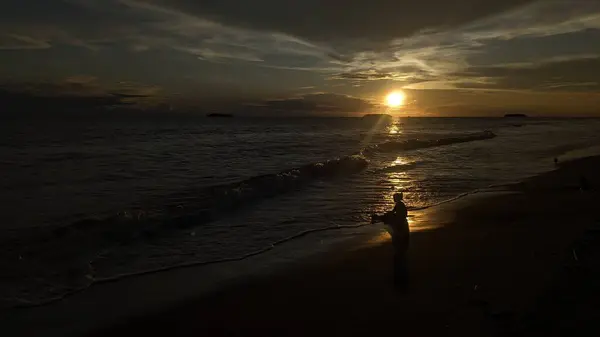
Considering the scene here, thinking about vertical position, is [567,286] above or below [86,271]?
above

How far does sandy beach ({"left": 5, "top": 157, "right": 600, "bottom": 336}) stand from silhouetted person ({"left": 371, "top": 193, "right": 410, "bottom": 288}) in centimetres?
15

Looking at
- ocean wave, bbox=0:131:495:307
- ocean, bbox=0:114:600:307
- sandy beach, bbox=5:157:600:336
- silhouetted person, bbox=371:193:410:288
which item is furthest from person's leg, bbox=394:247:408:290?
ocean wave, bbox=0:131:495:307

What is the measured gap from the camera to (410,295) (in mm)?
6984

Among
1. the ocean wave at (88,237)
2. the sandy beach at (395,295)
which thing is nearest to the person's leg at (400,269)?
the sandy beach at (395,295)

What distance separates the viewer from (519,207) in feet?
45.8

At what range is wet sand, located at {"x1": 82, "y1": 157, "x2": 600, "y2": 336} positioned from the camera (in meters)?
5.91

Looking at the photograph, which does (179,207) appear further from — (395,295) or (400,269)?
(395,295)

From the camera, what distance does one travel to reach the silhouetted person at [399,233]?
26.4ft

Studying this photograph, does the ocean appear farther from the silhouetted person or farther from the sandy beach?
the silhouetted person

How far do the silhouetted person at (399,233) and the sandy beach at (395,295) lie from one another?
0.15 meters

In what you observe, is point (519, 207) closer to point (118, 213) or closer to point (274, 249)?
point (274, 249)

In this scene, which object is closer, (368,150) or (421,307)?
(421,307)

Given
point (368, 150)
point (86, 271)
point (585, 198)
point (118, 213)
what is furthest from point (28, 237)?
point (368, 150)

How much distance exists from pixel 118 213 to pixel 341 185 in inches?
365
